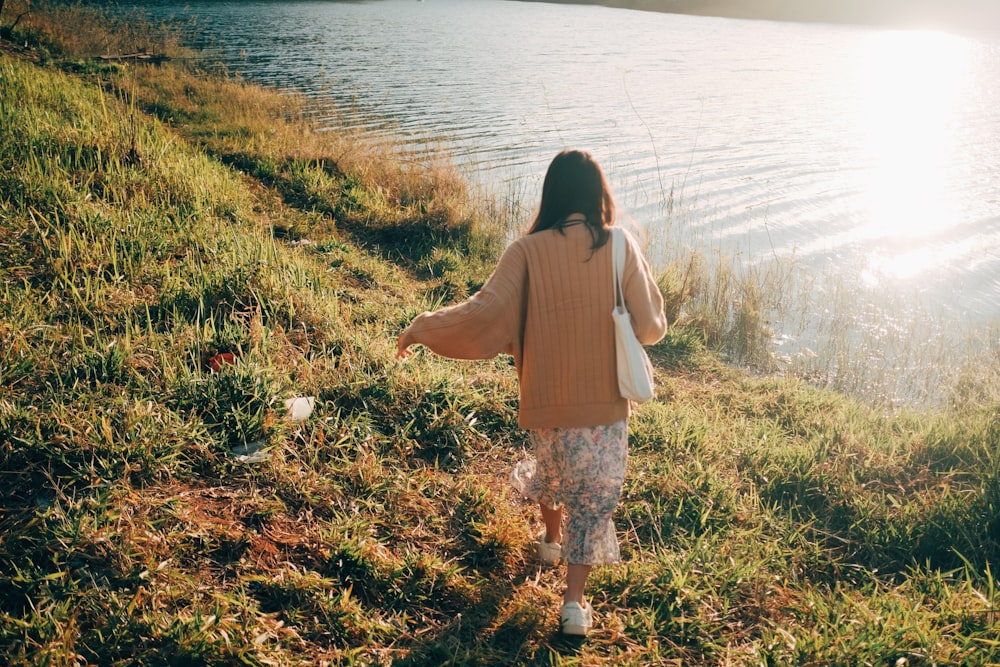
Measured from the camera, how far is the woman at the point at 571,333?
8.79 feet

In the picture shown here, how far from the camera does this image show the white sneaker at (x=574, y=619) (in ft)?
9.35

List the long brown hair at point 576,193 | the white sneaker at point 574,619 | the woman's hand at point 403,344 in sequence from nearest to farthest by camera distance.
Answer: the long brown hair at point 576,193, the white sneaker at point 574,619, the woman's hand at point 403,344

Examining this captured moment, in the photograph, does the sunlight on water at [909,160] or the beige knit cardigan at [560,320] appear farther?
the sunlight on water at [909,160]

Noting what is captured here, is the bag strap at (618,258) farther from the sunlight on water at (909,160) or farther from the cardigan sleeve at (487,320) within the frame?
the sunlight on water at (909,160)

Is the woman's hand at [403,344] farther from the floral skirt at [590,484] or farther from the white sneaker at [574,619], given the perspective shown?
the white sneaker at [574,619]

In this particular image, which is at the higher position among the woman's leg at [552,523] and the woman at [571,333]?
the woman at [571,333]

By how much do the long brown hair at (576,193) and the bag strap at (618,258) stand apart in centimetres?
4

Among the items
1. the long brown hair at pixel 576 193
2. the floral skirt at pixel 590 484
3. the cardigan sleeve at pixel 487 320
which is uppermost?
the long brown hair at pixel 576 193

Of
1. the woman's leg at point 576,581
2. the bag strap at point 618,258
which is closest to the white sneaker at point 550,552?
the woman's leg at point 576,581

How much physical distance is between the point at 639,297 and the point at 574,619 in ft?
4.37

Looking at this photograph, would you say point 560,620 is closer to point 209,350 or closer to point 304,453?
point 304,453

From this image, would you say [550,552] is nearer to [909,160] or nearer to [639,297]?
[639,297]

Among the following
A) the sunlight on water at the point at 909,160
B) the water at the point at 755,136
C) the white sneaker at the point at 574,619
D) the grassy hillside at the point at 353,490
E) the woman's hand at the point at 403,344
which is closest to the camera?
the grassy hillside at the point at 353,490

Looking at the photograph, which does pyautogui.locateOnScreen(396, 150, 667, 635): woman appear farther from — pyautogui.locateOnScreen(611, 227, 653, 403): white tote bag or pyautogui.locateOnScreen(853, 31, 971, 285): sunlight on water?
pyautogui.locateOnScreen(853, 31, 971, 285): sunlight on water
